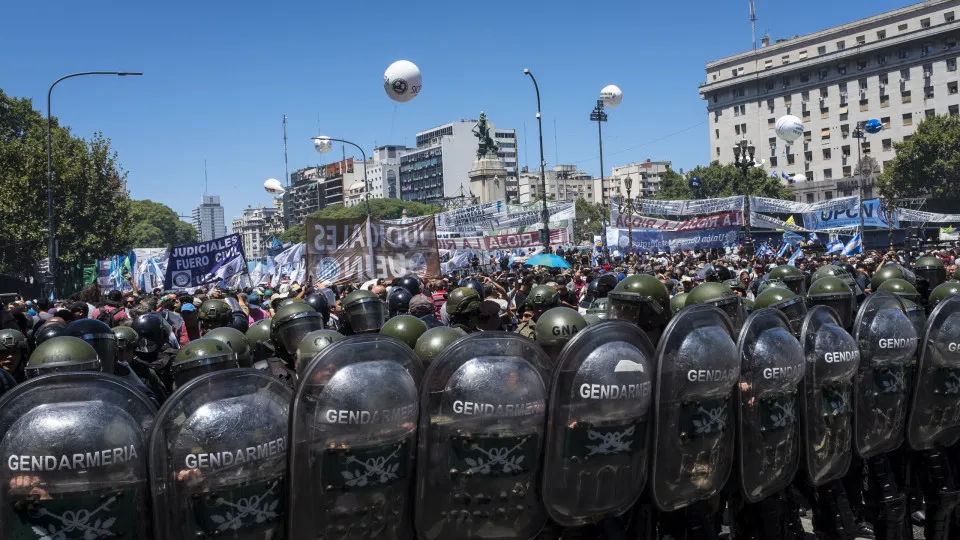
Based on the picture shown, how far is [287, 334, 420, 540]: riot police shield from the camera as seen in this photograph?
3.06m

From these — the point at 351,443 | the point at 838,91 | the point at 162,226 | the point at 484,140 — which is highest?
the point at 838,91

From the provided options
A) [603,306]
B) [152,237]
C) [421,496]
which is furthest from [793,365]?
[152,237]

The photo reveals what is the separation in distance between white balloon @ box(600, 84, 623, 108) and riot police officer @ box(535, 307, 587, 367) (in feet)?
87.0

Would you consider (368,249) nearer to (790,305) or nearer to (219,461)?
(790,305)

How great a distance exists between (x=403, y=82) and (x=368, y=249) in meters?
7.89

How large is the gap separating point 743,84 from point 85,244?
66.6 m

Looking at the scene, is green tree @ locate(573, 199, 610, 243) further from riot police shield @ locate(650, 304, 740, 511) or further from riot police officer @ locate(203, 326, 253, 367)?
riot police shield @ locate(650, 304, 740, 511)

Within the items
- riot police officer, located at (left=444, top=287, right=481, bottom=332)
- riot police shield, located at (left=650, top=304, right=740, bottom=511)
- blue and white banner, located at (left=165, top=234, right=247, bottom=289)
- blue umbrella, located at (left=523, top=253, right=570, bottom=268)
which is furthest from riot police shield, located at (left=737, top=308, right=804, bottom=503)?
blue and white banner, located at (left=165, top=234, right=247, bottom=289)

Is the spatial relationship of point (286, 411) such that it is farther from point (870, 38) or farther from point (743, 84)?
point (743, 84)

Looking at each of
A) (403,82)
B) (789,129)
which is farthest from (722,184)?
(403,82)

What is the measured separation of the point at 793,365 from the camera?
4.09 meters

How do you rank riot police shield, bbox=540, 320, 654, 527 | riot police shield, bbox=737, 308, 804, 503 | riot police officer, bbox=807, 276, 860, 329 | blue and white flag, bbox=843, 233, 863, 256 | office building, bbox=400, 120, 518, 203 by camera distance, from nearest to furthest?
riot police shield, bbox=540, 320, 654, 527 → riot police shield, bbox=737, 308, 804, 503 → riot police officer, bbox=807, 276, 860, 329 → blue and white flag, bbox=843, 233, 863, 256 → office building, bbox=400, 120, 518, 203

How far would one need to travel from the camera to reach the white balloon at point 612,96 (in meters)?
30.8

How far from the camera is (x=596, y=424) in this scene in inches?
136
